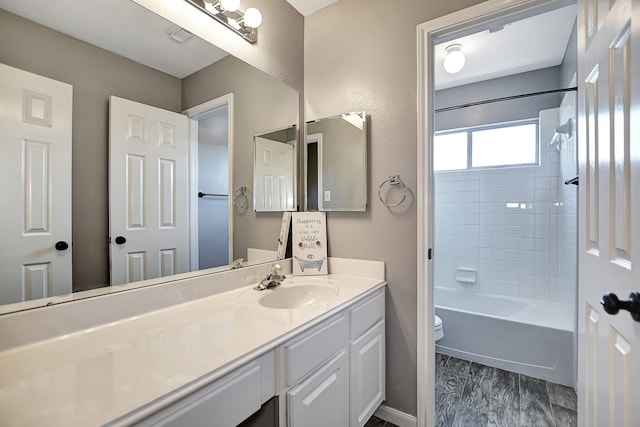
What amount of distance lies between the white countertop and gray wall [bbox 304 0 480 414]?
60 centimetres

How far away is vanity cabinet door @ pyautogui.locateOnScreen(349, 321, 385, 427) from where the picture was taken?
128cm

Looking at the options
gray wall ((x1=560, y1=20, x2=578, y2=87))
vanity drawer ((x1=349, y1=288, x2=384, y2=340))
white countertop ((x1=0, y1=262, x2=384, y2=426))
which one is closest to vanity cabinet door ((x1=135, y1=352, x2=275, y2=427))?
white countertop ((x1=0, y1=262, x2=384, y2=426))

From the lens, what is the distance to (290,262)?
179 cm

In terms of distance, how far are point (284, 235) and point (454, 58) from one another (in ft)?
6.23

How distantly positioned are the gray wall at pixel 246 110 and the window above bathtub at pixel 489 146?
1817 millimetres

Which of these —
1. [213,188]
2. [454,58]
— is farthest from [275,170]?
[454,58]

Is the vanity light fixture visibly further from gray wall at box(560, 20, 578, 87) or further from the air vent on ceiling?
gray wall at box(560, 20, 578, 87)

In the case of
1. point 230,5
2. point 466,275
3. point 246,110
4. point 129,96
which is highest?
point 230,5

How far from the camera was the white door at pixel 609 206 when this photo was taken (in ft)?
2.23

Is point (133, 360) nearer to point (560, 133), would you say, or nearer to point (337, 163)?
point (337, 163)


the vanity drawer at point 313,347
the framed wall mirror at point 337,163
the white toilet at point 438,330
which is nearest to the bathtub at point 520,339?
the white toilet at point 438,330

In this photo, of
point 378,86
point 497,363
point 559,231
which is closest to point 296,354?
point 378,86

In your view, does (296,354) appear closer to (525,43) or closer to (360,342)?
(360,342)

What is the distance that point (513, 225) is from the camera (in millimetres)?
2748
